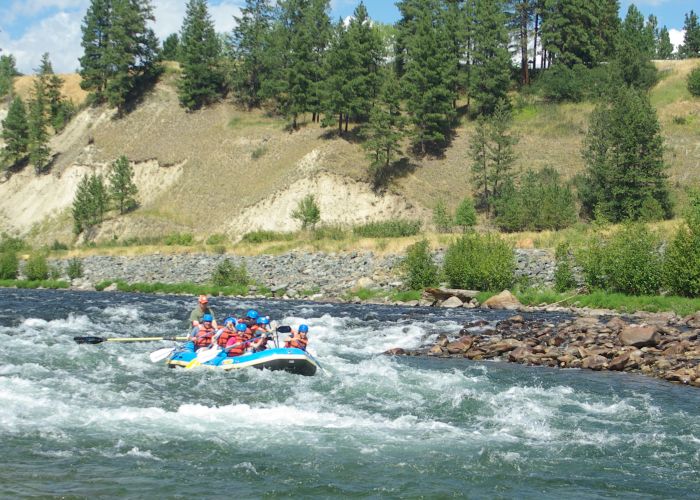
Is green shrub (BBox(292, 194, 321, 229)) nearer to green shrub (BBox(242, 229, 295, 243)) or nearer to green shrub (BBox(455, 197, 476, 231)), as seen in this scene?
green shrub (BBox(242, 229, 295, 243))

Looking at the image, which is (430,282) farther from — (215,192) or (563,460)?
(215,192)

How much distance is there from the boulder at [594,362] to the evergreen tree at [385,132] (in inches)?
1837

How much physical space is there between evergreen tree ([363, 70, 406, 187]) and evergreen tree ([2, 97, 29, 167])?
47.1 metres

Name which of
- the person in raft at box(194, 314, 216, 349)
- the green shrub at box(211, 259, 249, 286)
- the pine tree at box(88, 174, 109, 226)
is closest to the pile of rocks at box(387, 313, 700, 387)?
the person in raft at box(194, 314, 216, 349)

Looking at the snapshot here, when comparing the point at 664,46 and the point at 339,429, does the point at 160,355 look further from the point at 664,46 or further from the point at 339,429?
the point at 664,46

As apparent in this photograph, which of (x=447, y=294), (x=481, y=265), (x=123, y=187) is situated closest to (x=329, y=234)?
(x=481, y=265)

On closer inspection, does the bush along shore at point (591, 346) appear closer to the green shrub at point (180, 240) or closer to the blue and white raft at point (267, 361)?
the blue and white raft at point (267, 361)

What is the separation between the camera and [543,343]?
75.8 feet

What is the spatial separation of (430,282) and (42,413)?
89.8ft

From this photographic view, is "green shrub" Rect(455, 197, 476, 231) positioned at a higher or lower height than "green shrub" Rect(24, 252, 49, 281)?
higher

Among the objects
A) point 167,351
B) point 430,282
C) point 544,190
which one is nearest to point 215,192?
point 544,190

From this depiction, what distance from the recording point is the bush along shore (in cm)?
2022

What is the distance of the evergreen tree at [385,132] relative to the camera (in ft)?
216

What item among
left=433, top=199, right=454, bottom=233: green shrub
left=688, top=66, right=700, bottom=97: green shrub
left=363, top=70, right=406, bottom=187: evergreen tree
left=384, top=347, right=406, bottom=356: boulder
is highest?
left=688, top=66, right=700, bottom=97: green shrub
